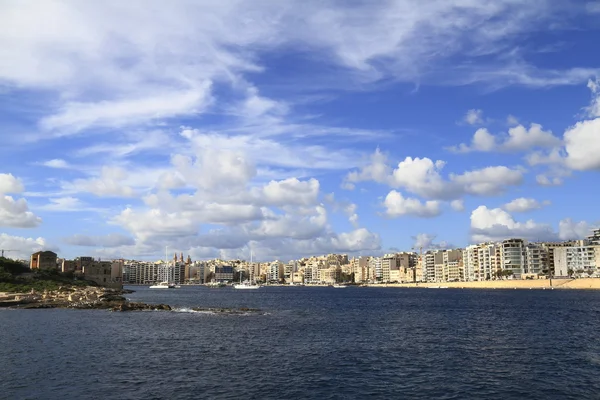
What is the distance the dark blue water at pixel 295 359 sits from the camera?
37281 mm

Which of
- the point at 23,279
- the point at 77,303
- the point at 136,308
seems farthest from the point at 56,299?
the point at 23,279

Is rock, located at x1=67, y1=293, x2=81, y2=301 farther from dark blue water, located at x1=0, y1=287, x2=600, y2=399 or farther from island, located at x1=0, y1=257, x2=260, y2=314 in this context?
dark blue water, located at x1=0, y1=287, x2=600, y2=399

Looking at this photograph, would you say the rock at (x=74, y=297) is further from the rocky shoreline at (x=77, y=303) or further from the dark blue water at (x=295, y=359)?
the dark blue water at (x=295, y=359)

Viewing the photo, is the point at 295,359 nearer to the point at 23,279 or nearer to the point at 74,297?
the point at 74,297

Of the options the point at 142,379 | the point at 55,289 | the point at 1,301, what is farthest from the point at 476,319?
the point at 55,289

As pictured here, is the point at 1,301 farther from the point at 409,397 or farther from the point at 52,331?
the point at 409,397

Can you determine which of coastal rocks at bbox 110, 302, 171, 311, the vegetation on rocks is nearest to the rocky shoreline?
coastal rocks at bbox 110, 302, 171, 311

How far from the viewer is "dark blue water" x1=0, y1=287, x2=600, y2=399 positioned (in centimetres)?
3728

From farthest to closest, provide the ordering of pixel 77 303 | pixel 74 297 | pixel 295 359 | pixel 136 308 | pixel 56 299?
pixel 74 297
pixel 56 299
pixel 77 303
pixel 136 308
pixel 295 359

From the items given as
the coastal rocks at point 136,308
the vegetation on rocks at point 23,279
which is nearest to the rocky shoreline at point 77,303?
the coastal rocks at point 136,308

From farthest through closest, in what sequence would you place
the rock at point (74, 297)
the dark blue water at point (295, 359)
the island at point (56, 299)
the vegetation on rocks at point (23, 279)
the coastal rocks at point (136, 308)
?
the vegetation on rocks at point (23, 279) < the rock at point (74, 297) < the island at point (56, 299) < the coastal rocks at point (136, 308) < the dark blue water at point (295, 359)

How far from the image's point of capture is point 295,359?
49.3 meters

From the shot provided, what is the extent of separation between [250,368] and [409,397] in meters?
15.1

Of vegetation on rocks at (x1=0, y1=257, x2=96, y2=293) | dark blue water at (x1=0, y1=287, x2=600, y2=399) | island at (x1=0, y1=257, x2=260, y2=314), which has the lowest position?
dark blue water at (x1=0, y1=287, x2=600, y2=399)
